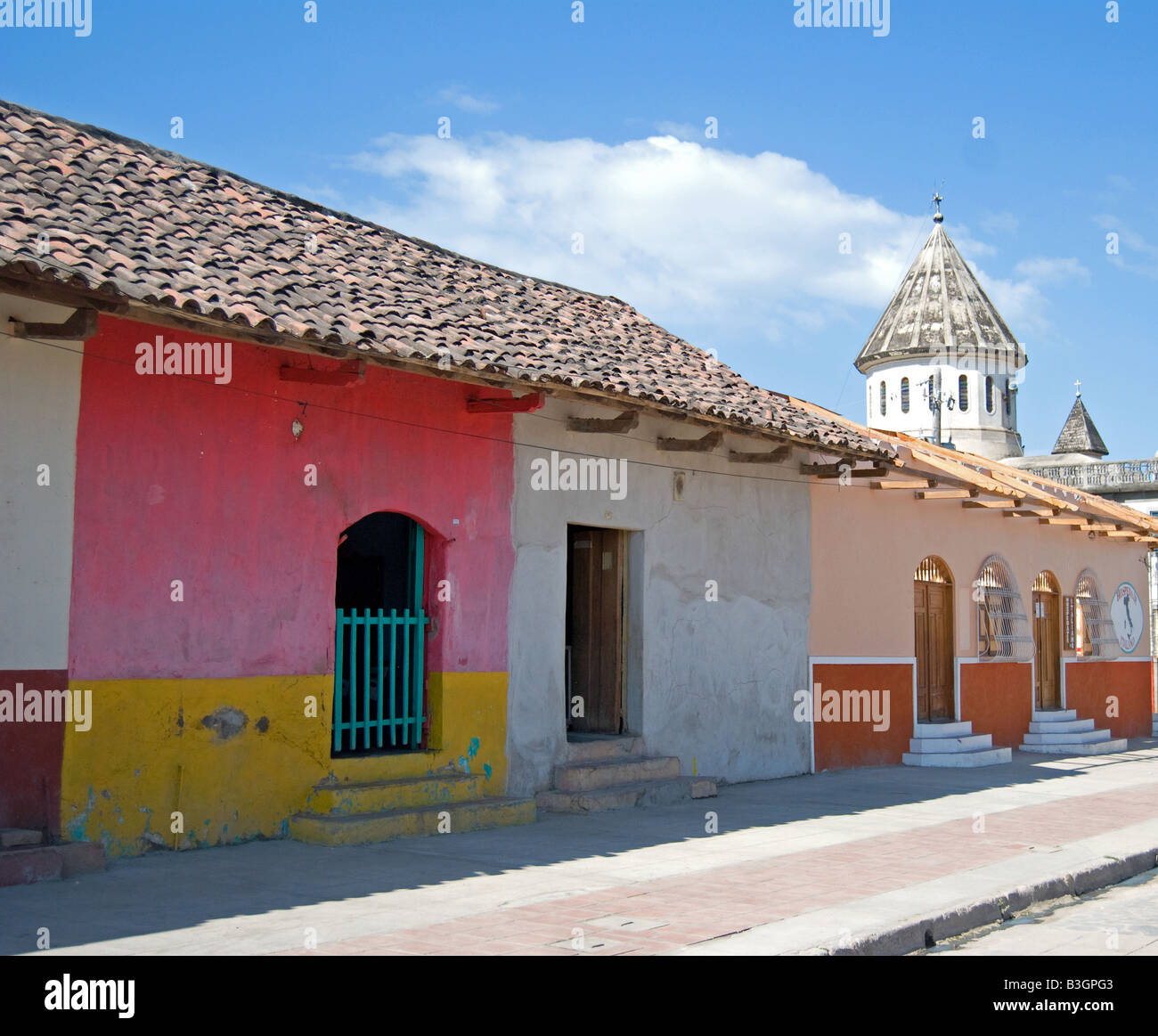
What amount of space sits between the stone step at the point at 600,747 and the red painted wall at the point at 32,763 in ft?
16.0

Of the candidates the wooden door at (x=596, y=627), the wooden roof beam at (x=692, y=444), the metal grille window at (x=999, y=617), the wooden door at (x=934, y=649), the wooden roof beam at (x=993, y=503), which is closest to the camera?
the wooden roof beam at (x=692, y=444)

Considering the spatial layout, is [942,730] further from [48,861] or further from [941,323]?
[941,323]

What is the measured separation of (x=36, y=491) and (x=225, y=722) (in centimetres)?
210

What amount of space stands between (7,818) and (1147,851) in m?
8.33

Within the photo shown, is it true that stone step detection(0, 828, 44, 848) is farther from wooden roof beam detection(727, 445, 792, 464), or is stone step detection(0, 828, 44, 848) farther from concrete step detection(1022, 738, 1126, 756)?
concrete step detection(1022, 738, 1126, 756)

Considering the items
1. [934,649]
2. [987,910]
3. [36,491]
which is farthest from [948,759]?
[36,491]

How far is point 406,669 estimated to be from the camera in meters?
10.3

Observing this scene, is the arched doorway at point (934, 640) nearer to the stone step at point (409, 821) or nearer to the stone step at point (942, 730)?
the stone step at point (942, 730)

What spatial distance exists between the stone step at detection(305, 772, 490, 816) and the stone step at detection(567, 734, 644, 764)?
3.82ft

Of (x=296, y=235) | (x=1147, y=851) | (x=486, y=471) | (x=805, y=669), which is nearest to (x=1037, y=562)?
(x=805, y=669)

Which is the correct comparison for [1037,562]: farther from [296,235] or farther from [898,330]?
[898,330]

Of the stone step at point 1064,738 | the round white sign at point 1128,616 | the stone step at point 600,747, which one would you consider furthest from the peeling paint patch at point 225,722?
the round white sign at point 1128,616

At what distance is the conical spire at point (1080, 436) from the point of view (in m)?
64.0

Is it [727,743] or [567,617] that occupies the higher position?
[567,617]
